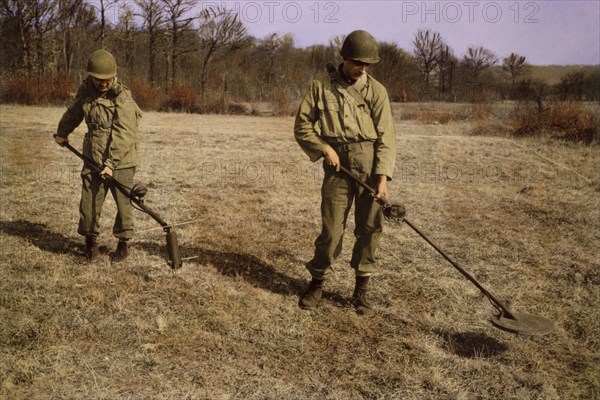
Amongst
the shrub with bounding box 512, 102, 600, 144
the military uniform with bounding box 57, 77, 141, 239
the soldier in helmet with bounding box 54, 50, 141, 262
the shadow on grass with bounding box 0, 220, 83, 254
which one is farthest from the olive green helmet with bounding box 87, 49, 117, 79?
the shrub with bounding box 512, 102, 600, 144

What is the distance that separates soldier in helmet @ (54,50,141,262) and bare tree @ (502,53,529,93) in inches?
957

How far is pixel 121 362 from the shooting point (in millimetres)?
3225

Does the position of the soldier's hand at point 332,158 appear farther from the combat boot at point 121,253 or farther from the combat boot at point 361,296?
the combat boot at point 121,253

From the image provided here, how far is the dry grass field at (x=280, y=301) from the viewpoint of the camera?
3152mm

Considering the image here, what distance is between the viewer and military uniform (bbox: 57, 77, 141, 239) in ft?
14.8

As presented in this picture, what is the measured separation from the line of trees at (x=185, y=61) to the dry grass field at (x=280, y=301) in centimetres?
1521

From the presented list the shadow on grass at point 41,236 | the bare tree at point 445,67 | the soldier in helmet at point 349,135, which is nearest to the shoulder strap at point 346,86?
the soldier in helmet at point 349,135

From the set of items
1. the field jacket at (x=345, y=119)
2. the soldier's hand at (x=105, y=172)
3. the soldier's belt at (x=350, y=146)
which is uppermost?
the field jacket at (x=345, y=119)

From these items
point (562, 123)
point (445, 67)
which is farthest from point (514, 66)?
point (562, 123)

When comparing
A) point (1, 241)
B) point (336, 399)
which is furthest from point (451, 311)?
point (1, 241)

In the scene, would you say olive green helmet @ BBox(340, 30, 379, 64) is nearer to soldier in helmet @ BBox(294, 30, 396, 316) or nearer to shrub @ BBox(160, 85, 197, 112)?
soldier in helmet @ BBox(294, 30, 396, 316)

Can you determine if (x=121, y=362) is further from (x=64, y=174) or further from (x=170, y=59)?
(x=170, y=59)

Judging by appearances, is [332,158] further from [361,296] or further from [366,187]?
[361,296]

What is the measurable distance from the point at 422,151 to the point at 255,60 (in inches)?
695
